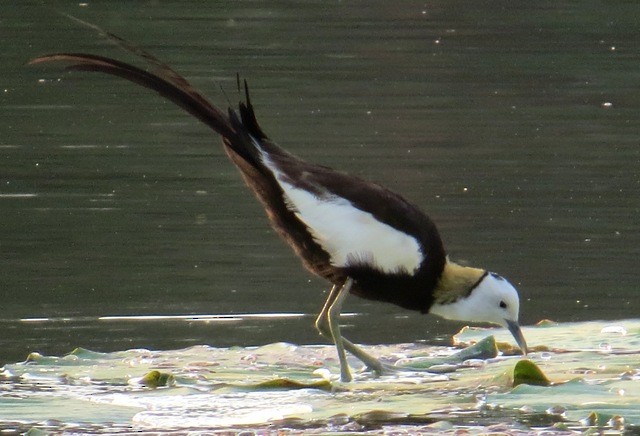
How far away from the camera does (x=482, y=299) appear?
772 centimetres

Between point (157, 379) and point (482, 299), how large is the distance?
1770 mm

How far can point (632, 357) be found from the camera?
704 centimetres

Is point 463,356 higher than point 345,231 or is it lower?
lower

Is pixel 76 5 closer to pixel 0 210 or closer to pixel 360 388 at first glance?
pixel 0 210

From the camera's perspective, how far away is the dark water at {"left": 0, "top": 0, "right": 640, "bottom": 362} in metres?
9.27

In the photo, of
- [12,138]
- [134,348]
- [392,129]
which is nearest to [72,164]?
[12,138]

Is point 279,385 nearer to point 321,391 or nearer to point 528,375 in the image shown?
point 321,391

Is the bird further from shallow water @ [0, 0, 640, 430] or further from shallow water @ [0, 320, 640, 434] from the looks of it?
shallow water @ [0, 0, 640, 430]

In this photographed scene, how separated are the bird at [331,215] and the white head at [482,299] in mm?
127

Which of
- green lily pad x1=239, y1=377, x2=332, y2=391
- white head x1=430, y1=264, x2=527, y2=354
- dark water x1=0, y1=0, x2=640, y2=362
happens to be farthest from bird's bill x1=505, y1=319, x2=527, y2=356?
green lily pad x1=239, y1=377, x2=332, y2=391

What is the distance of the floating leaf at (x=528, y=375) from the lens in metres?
6.42

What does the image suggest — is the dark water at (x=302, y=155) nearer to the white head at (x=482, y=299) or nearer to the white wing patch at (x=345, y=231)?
the white wing patch at (x=345, y=231)

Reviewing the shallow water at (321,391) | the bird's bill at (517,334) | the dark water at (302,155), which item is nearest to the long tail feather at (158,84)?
the dark water at (302,155)

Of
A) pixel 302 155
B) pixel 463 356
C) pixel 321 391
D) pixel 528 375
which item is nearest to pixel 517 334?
pixel 463 356
